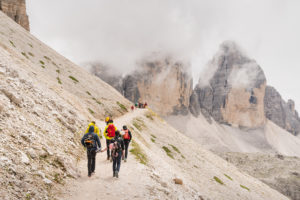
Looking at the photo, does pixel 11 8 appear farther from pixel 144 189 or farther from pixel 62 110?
pixel 144 189

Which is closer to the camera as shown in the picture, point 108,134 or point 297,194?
point 108,134

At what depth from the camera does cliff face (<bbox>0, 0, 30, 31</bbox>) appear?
3312 inches

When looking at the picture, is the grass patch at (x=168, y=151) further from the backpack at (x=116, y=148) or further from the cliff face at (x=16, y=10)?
the cliff face at (x=16, y=10)

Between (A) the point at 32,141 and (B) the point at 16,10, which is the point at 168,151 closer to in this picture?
(A) the point at 32,141

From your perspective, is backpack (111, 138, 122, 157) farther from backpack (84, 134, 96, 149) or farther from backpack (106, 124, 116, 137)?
backpack (106, 124, 116, 137)

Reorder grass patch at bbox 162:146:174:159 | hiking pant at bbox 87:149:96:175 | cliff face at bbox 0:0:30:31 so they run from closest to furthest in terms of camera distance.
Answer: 1. hiking pant at bbox 87:149:96:175
2. grass patch at bbox 162:146:174:159
3. cliff face at bbox 0:0:30:31

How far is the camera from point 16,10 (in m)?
86.9

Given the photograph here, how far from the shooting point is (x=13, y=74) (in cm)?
1580

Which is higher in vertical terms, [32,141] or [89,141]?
[89,141]

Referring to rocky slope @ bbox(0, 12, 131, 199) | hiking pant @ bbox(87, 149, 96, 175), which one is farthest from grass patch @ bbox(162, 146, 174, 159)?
hiking pant @ bbox(87, 149, 96, 175)

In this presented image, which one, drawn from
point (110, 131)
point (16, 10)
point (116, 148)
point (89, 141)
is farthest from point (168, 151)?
point (16, 10)

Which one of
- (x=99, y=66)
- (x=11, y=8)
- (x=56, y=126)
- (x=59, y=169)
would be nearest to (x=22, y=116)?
(x=56, y=126)

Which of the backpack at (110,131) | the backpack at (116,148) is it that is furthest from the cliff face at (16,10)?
the backpack at (116,148)

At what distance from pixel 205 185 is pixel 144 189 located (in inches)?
804
